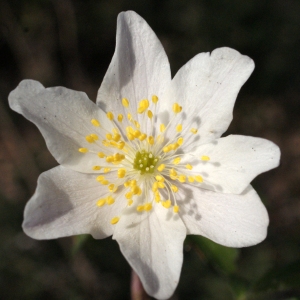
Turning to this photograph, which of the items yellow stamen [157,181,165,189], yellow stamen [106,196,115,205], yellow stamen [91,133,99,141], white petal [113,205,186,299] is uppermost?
yellow stamen [91,133,99,141]

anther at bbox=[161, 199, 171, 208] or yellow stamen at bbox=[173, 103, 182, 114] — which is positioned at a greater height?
yellow stamen at bbox=[173, 103, 182, 114]

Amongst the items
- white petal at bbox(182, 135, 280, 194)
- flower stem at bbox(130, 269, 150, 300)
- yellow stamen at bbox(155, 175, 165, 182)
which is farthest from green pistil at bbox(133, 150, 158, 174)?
flower stem at bbox(130, 269, 150, 300)

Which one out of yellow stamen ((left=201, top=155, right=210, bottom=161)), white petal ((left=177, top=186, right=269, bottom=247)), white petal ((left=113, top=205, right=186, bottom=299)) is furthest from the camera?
yellow stamen ((left=201, top=155, right=210, bottom=161))

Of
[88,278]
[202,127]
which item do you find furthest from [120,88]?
[88,278]

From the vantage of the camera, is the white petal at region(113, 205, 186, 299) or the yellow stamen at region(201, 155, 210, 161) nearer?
the white petal at region(113, 205, 186, 299)

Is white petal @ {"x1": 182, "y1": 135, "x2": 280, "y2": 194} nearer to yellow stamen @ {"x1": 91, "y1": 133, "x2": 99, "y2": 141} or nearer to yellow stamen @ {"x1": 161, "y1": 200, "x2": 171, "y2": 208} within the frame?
yellow stamen @ {"x1": 161, "y1": 200, "x2": 171, "y2": 208}

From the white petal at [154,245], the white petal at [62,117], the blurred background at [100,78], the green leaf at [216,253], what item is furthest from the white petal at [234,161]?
the blurred background at [100,78]

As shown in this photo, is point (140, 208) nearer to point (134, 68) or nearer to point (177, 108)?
point (177, 108)

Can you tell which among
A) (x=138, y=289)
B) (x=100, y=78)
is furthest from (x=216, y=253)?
(x=100, y=78)

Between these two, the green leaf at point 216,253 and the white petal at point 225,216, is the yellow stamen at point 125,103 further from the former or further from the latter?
the green leaf at point 216,253
